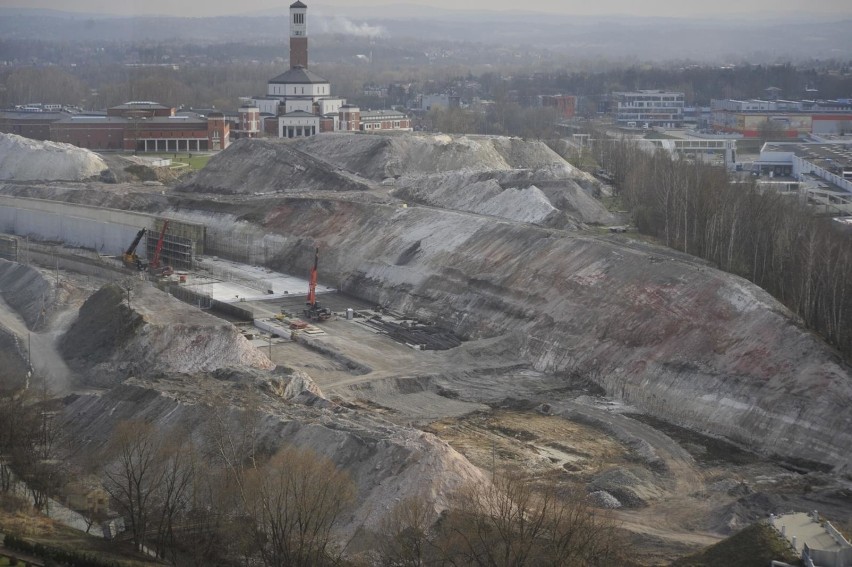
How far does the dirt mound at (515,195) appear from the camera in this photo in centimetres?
5503

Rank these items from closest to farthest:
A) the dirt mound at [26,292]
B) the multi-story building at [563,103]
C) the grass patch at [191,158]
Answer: the dirt mound at [26,292] < the grass patch at [191,158] < the multi-story building at [563,103]

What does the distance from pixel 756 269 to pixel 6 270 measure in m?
27.9

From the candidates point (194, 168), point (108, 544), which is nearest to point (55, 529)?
point (108, 544)

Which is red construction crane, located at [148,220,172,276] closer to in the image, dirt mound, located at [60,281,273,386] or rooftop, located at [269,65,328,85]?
dirt mound, located at [60,281,273,386]

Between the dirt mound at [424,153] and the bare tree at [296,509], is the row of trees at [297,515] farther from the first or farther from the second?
the dirt mound at [424,153]

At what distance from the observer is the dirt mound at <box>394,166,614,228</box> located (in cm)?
5503

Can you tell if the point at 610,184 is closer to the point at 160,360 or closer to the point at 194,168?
the point at 194,168

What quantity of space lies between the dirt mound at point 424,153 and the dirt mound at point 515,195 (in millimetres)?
4395

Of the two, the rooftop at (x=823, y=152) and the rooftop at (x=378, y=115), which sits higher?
the rooftop at (x=378, y=115)

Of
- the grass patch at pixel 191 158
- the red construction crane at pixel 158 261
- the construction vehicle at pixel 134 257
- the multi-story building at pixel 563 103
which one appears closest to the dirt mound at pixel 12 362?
the red construction crane at pixel 158 261

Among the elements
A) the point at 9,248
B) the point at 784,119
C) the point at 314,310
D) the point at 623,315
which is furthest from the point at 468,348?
the point at 784,119

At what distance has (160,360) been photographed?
37812mm

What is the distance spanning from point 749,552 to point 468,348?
21298 mm

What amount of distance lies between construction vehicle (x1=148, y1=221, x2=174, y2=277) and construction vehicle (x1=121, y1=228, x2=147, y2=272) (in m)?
0.47
